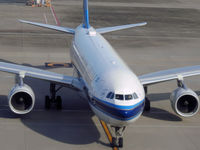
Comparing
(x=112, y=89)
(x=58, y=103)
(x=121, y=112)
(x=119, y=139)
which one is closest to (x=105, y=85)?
(x=112, y=89)

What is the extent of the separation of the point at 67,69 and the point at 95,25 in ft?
53.4

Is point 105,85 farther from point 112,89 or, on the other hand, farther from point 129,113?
point 129,113

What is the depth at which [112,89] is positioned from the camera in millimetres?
15992

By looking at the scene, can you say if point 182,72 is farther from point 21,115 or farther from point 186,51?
point 186,51

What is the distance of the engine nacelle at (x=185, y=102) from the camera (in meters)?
19.9

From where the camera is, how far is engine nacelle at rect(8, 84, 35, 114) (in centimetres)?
1933

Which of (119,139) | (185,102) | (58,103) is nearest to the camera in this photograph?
(119,139)

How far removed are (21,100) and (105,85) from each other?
5032mm

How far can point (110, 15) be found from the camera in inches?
2016

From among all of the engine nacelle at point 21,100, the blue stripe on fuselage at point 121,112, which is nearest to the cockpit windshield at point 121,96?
the blue stripe on fuselage at point 121,112

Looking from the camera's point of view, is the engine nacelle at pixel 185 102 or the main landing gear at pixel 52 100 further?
the main landing gear at pixel 52 100

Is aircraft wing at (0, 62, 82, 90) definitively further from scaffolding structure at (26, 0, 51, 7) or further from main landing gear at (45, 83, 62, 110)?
scaffolding structure at (26, 0, 51, 7)

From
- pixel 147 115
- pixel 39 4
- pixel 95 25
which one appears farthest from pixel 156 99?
pixel 39 4

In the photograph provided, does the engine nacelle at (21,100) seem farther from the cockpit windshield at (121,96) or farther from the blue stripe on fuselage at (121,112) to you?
the cockpit windshield at (121,96)
